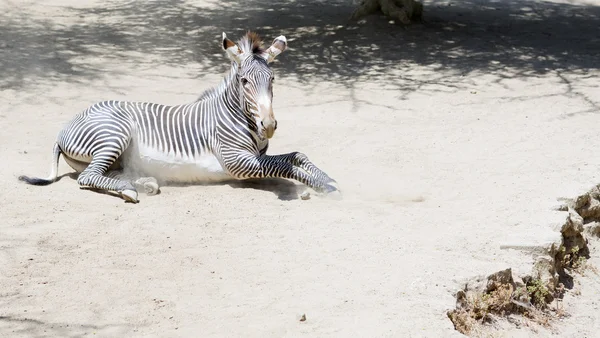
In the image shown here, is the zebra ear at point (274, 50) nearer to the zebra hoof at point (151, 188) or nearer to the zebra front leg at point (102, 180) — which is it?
the zebra hoof at point (151, 188)

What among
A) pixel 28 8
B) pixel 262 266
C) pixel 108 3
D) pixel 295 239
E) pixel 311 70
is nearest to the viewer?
pixel 262 266

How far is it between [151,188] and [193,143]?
599 millimetres

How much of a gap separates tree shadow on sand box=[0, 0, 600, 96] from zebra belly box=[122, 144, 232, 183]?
3.57 metres

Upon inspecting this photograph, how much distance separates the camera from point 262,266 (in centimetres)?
559

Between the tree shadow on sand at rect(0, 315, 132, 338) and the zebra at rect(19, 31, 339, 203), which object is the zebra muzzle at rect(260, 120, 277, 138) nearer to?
the zebra at rect(19, 31, 339, 203)

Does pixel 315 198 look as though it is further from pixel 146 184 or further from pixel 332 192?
pixel 146 184

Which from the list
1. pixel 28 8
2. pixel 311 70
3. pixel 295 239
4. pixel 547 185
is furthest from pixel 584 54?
pixel 28 8

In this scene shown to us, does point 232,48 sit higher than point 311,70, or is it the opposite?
point 232,48

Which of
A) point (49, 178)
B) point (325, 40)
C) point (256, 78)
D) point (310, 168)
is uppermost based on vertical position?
point (256, 78)

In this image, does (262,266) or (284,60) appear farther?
(284,60)

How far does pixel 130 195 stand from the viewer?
6773mm

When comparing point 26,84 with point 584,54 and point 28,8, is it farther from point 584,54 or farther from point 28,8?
point 584,54

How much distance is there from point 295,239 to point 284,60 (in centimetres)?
613

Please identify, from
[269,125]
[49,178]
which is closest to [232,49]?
[269,125]
